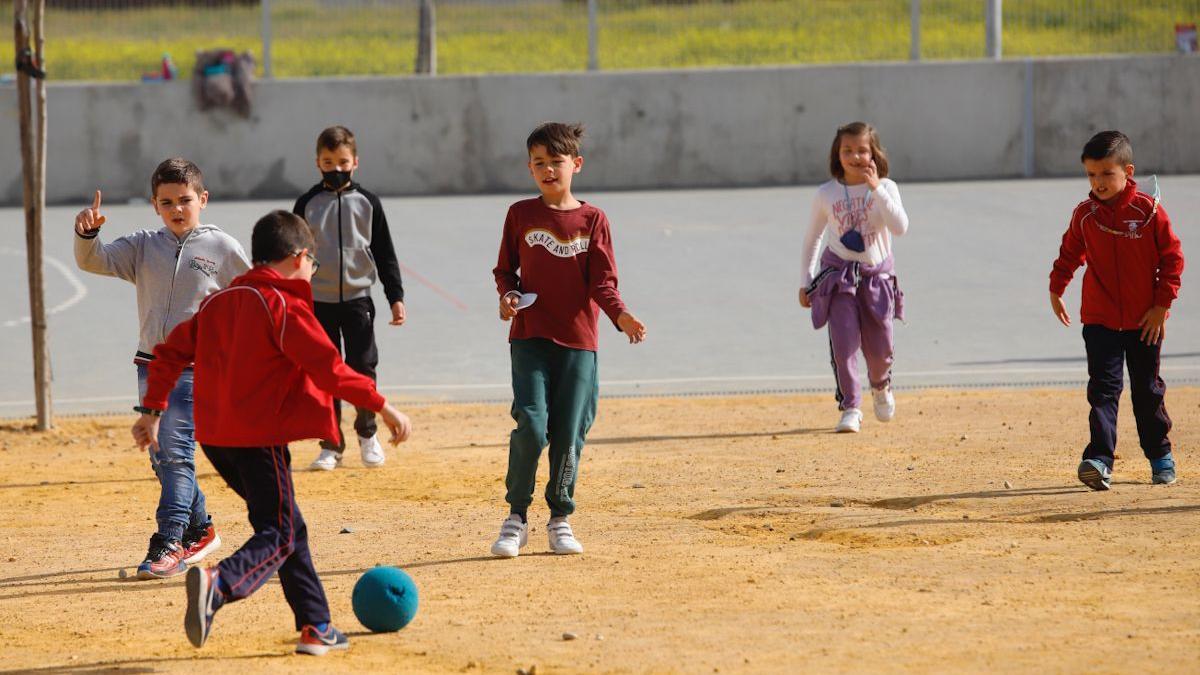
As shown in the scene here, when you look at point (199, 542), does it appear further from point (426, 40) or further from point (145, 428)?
point (426, 40)

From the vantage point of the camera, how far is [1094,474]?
23.9 feet

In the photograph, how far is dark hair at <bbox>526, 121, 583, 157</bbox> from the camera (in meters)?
6.52

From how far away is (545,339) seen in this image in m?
6.50

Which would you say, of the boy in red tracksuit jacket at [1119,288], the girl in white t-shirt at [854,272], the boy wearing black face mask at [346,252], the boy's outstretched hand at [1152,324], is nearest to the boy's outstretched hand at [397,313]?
the boy wearing black face mask at [346,252]

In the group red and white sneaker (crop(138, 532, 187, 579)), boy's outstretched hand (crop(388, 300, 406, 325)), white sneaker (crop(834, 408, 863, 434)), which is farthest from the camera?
white sneaker (crop(834, 408, 863, 434))

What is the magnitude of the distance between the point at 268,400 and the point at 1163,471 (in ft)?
14.4

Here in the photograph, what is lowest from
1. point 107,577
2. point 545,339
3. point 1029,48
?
point 107,577

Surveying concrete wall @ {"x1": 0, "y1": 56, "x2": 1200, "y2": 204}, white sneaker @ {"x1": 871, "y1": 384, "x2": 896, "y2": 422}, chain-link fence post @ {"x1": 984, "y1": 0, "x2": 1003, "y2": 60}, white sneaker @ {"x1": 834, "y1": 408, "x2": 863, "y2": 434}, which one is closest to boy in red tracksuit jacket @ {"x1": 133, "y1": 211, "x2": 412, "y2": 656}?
white sneaker @ {"x1": 834, "y1": 408, "x2": 863, "y2": 434}

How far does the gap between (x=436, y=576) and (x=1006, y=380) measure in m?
5.70

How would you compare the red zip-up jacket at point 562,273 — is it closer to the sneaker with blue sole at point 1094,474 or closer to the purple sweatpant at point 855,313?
the sneaker with blue sole at point 1094,474

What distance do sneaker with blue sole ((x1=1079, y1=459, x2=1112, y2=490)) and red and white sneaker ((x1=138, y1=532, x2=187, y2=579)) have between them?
3980 millimetres

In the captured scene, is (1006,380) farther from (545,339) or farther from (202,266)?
(202,266)

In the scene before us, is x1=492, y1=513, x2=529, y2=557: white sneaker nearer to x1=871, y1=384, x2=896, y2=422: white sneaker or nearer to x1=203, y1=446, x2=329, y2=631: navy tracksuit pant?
x1=203, y1=446, x2=329, y2=631: navy tracksuit pant

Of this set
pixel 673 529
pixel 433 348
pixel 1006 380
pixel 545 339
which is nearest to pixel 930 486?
pixel 673 529
